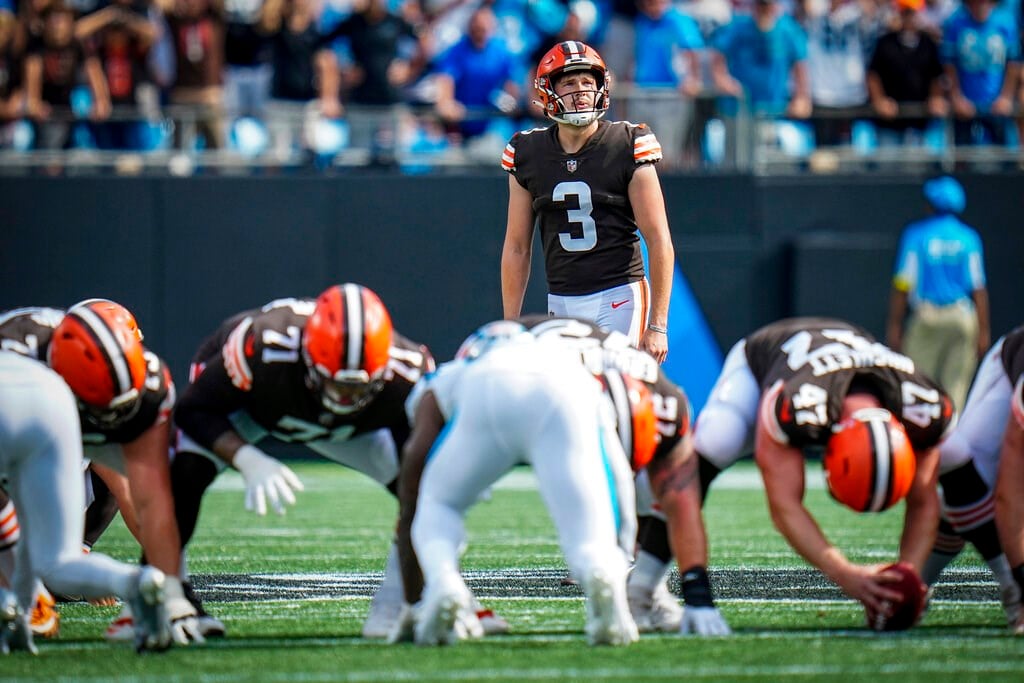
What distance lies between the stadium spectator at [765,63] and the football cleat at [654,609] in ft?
24.2

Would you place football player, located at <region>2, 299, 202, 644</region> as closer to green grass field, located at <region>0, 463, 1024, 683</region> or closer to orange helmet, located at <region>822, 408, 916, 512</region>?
green grass field, located at <region>0, 463, 1024, 683</region>

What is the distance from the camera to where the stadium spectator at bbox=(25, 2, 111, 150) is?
39.2ft

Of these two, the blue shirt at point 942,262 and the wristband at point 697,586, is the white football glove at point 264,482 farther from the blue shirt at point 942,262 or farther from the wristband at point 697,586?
the blue shirt at point 942,262

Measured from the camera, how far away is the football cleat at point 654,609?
5301mm

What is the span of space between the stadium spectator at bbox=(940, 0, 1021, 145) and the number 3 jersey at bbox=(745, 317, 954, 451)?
298 inches

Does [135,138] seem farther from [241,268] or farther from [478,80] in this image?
[478,80]

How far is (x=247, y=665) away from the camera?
4.58 meters

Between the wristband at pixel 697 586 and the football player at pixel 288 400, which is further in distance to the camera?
the wristband at pixel 697 586

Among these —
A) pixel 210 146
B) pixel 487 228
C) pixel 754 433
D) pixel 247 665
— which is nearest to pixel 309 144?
pixel 210 146

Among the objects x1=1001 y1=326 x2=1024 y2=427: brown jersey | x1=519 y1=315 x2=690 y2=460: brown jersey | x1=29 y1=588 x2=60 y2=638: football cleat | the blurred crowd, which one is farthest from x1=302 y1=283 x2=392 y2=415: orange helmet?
the blurred crowd

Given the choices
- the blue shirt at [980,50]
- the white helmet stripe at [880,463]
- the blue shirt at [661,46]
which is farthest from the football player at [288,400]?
the blue shirt at [980,50]

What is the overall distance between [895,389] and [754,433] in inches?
23.2

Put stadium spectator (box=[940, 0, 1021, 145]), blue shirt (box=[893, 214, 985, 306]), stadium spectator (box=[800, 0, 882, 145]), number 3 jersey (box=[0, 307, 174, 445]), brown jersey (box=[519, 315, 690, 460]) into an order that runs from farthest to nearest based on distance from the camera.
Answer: stadium spectator (box=[800, 0, 882, 145]) < stadium spectator (box=[940, 0, 1021, 145]) < blue shirt (box=[893, 214, 985, 306]) < number 3 jersey (box=[0, 307, 174, 445]) < brown jersey (box=[519, 315, 690, 460])

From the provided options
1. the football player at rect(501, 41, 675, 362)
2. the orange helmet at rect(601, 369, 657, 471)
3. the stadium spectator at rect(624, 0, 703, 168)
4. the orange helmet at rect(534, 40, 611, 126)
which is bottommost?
the orange helmet at rect(601, 369, 657, 471)
